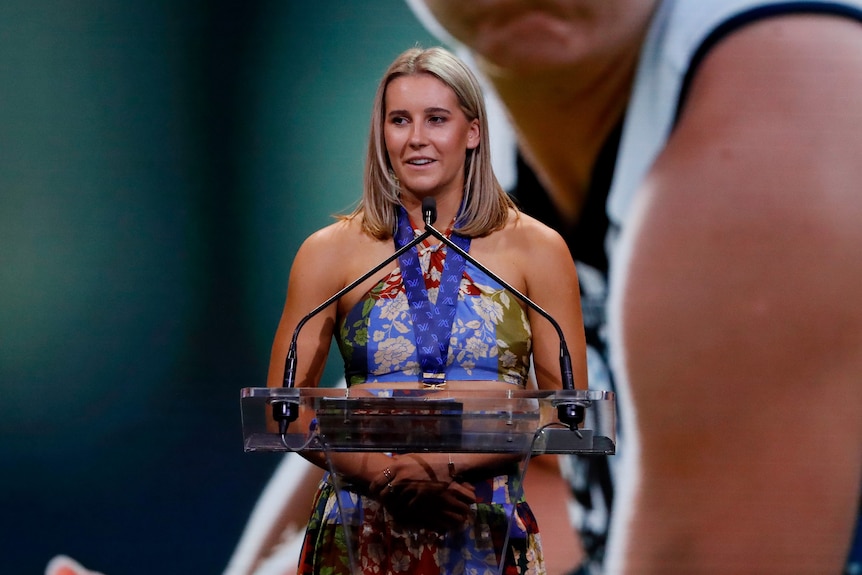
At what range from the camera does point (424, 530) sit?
164cm

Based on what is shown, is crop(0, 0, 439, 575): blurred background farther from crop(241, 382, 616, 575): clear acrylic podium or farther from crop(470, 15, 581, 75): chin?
crop(241, 382, 616, 575): clear acrylic podium

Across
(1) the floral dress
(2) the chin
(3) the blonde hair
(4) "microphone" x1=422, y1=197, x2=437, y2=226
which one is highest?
(2) the chin

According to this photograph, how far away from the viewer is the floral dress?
1.64 m

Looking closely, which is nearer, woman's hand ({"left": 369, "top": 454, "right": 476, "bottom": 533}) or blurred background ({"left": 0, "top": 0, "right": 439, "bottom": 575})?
woman's hand ({"left": 369, "top": 454, "right": 476, "bottom": 533})

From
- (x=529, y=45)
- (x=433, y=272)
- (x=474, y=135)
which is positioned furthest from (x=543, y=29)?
(x=433, y=272)

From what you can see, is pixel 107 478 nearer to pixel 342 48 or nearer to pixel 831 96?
pixel 342 48

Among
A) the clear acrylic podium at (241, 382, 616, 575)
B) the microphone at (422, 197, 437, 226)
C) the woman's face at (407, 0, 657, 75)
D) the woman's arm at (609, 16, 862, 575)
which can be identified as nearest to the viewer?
the clear acrylic podium at (241, 382, 616, 575)

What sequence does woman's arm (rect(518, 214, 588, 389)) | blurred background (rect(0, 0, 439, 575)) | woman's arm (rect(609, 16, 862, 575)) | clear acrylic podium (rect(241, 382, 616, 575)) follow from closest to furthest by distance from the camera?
clear acrylic podium (rect(241, 382, 616, 575)) → woman's arm (rect(518, 214, 588, 389)) → woman's arm (rect(609, 16, 862, 575)) → blurred background (rect(0, 0, 439, 575))

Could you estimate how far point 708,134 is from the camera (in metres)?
2.79

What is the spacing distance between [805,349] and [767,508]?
419mm

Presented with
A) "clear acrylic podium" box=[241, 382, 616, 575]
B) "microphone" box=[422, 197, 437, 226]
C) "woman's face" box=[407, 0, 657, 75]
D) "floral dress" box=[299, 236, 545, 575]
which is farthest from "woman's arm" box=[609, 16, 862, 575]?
"clear acrylic podium" box=[241, 382, 616, 575]

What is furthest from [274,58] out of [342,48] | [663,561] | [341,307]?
[663,561]

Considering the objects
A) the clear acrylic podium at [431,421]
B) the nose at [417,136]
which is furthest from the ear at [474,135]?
the clear acrylic podium at [431,421]

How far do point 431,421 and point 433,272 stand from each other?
1.70ft
